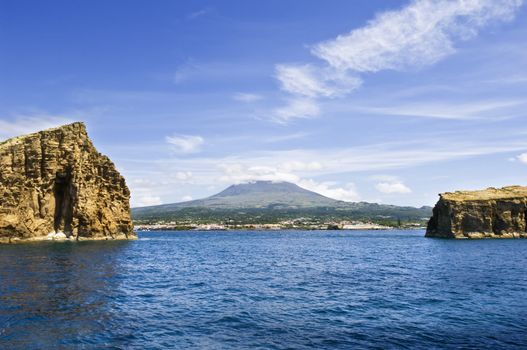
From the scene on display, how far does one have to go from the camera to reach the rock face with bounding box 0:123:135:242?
108688 mm

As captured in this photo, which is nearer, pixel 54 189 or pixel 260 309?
pixel 260 309

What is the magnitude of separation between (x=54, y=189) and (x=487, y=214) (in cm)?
13881

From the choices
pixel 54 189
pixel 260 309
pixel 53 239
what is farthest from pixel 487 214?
pixel 260 309

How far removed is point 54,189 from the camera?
4658 inches

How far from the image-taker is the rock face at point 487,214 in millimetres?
145875

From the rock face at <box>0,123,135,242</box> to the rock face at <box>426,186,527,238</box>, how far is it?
114472mm

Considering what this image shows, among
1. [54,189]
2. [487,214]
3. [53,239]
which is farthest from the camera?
[487,214]

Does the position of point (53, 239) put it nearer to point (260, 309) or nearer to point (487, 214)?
point (260, 309)

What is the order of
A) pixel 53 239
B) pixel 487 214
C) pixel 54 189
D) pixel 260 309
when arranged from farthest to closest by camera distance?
pixel 487 214, pixel 54 189, pixel 53 239, pixel 260 309

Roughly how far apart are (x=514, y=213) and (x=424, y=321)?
140980mm

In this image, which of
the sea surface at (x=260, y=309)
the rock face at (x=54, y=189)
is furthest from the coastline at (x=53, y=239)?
the sea surface at (x=260, y=309)

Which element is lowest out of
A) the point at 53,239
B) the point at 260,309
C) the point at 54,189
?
the point at 53,239

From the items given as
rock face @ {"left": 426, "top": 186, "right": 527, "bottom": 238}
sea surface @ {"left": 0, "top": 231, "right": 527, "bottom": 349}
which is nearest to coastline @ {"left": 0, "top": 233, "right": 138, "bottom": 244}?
sea surface @ {"left": 0, "top": 231, "right": 527, "bottom": 349}

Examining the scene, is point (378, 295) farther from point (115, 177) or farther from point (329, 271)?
point (115, 177)
